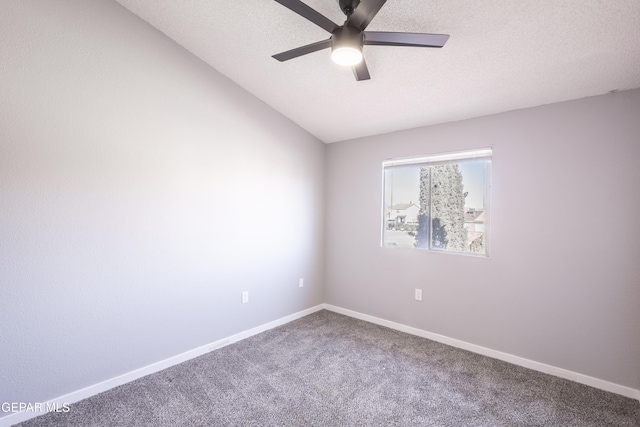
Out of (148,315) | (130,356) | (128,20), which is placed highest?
(128,20)

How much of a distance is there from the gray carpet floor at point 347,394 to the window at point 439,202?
3.52 feet

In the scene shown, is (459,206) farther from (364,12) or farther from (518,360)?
(364,12)

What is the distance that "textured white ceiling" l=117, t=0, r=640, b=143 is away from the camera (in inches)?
65.2

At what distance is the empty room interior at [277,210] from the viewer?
5.83 ft

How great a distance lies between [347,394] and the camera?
2047 millimetres

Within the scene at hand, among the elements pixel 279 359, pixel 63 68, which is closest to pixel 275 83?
pixel 63 68

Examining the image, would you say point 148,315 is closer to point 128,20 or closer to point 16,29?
point 16,29

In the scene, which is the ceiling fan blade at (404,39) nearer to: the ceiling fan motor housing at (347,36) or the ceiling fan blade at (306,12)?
the ceiling fan motor housing at (347,36)

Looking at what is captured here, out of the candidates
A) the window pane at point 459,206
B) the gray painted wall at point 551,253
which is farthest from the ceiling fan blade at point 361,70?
the window pane at point 459,206

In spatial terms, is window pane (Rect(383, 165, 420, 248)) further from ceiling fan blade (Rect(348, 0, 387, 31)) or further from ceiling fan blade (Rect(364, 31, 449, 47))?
ceiling fan blade (Rect(348, 0, 387, 31))

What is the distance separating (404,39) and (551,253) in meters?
2.06

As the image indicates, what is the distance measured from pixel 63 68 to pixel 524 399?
3843mm

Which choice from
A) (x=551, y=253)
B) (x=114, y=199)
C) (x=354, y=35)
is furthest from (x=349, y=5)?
(x=551, y=253)

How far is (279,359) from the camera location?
252cm
